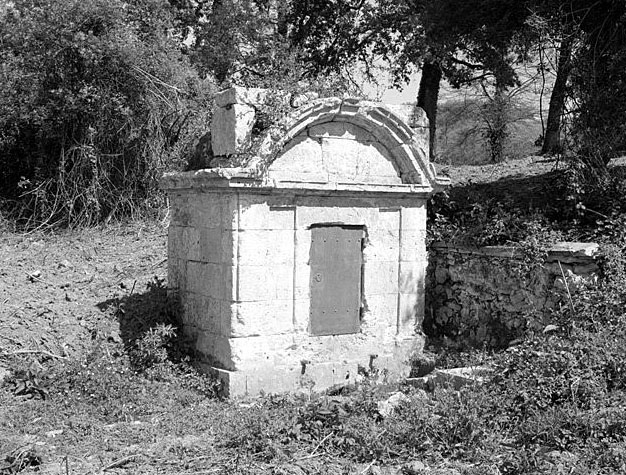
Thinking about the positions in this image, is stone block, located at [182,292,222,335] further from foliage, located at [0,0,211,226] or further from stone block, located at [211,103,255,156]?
foliage, located at [0,0,211,226]

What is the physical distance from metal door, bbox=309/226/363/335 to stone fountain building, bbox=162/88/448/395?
0.5 inches

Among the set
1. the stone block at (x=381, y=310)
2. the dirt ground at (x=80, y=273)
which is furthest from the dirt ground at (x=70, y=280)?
the stone block at (x=381, y=310)

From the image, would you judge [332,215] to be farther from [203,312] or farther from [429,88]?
[429,88]

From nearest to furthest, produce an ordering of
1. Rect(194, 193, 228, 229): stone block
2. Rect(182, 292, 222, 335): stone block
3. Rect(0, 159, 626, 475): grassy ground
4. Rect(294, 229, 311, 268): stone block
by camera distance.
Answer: Rect(0, 159, 626, 475): grassy ground
Rect(194, 193, 228, 229): stone block
Rect(182, 292, 222, 335): stone block
Rect(294, 229, 311, 268): stone block

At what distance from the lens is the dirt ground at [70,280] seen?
7.89 metres

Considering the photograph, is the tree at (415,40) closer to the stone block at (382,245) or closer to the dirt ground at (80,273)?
the dirt ground at (80,273)

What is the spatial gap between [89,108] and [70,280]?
3.40 meters

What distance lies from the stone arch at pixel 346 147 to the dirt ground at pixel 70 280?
275cm

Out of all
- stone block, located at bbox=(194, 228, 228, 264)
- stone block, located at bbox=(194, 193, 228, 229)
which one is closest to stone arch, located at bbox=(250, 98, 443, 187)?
stone block, located at bbox=(194, 193, 228, 229)

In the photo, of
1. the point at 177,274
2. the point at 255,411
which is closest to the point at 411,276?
the point at 177,274

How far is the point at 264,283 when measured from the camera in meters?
7.40

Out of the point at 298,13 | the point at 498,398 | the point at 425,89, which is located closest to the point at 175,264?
the point at 498,398

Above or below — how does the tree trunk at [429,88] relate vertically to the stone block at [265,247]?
above

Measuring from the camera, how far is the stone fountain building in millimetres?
7266
